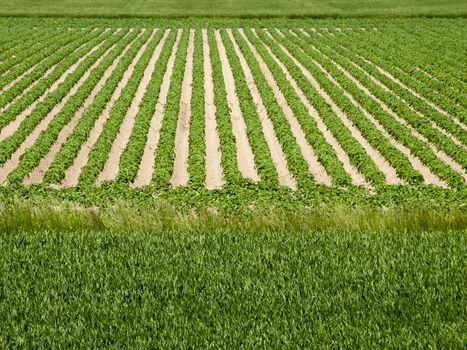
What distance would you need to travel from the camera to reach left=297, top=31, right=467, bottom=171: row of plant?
17.1m

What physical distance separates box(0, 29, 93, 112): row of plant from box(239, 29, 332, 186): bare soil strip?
11297 mm

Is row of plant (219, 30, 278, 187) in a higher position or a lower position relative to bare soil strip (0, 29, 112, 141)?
higher

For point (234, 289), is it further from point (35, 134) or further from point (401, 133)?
point (35, 134)

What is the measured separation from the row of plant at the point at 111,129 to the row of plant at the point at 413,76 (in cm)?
1256

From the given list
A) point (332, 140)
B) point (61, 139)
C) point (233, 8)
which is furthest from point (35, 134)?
point (233, 8)

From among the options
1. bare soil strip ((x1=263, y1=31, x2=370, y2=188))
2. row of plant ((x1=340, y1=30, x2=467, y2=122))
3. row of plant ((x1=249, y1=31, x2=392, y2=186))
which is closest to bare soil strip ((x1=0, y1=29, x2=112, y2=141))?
bare soil strip ((x1=263, y1=31, x2=370, y2=188))

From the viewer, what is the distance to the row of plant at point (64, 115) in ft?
52.4

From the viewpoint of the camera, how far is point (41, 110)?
21.5 meters

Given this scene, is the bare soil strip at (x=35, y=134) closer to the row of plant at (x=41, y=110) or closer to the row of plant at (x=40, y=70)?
the row of plant at (x=41, y=110)

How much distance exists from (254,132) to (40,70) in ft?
48.6

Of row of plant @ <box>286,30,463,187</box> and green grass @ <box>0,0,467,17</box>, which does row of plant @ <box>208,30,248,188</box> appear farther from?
green grass @ <box>0,0,467,17</box>

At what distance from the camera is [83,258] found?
8.30 metres

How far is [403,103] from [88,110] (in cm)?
1259

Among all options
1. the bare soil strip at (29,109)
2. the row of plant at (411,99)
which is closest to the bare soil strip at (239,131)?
the row of plant at (411,99)
